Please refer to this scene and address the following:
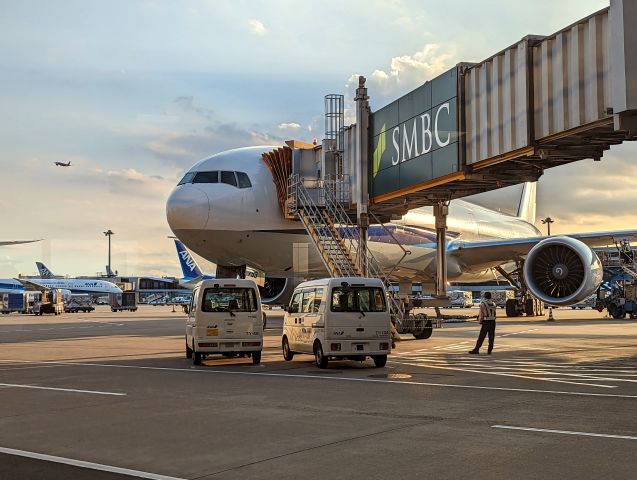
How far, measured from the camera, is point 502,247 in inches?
1323

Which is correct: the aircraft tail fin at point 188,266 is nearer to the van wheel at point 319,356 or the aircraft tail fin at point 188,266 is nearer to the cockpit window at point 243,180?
the cockpit window at point 243,180

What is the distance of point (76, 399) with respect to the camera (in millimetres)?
11016

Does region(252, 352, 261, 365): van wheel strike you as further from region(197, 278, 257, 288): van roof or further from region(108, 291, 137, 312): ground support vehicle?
region(108, 291, 137, 312): ground support vehicle

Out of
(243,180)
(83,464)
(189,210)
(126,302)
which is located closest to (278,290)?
(243,180)

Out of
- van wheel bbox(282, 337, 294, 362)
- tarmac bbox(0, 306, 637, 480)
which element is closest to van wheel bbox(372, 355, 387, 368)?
tarmac bbox(0, 306, 637, 480)

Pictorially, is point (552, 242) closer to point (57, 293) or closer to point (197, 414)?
point (197, 414)

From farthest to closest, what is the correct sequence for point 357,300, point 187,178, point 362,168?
point 187,178 → point 362,168 → point 357,300

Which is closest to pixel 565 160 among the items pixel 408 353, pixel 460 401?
pixel 408 353

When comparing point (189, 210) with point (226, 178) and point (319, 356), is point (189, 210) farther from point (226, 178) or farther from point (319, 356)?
point (319, 356)

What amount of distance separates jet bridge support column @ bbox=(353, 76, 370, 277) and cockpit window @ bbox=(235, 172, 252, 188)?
4320 millimetres

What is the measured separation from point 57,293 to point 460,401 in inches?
2553

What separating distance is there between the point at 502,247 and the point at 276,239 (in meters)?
11.8

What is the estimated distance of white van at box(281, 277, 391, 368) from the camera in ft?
50.8

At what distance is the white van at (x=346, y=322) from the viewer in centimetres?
1548
